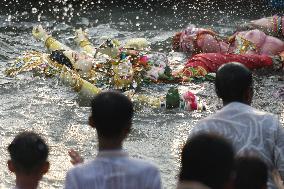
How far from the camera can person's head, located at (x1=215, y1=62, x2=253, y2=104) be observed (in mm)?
3514

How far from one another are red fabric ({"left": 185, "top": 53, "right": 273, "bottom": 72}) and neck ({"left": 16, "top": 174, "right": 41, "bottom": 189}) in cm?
555

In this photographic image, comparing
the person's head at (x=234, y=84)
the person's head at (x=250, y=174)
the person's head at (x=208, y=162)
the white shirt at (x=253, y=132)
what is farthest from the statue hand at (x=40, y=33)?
the person's head at (x=208, y=162)

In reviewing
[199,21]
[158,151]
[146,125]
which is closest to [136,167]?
[158,151]

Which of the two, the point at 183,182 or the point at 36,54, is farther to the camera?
the point at 36,54

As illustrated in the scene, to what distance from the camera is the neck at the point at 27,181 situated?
3.07 m

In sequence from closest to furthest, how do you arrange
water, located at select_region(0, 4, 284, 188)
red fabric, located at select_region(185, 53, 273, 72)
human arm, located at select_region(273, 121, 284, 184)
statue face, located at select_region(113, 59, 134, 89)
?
human arm, located at select_region(273, 121, 284, 184), water, located at select_region(0, 4, 284, 188), statue face, located at select_region(113, 59, 134, 89), red fabric, located at select_region(185, 53, 273, 72)

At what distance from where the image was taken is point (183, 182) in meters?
2.53

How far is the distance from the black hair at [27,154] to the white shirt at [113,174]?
0.28 m

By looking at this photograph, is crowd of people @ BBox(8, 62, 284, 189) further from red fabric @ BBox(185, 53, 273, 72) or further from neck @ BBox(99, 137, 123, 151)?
red fabric @ BBox(185, 53, 273, 72)

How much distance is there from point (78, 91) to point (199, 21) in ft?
17.4

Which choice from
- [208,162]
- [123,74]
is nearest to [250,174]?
[208,162]

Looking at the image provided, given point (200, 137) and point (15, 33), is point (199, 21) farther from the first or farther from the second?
point (200, 137)

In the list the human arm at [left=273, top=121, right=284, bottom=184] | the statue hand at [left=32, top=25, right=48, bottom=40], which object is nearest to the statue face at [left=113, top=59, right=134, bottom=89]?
the statue hand at [left=32, top=25, right=48, bottom=40]

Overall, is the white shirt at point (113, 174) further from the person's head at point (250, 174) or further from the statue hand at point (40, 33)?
the statue hand at point (40, 33)
